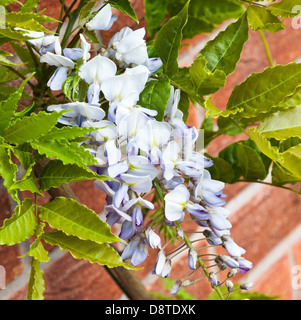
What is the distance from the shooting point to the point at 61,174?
218mm

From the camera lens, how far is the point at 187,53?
470mm

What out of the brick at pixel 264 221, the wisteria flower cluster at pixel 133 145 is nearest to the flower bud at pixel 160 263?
the wisteria flower cluster at pixel 133 145

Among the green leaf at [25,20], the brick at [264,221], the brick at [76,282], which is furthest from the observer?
the brick at [264,221]

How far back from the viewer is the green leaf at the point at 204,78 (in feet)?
0.74

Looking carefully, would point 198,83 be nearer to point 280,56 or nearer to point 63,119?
point 63,119

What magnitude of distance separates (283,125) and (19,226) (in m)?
0.14

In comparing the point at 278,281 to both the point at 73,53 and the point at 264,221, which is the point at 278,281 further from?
the point at 73,53

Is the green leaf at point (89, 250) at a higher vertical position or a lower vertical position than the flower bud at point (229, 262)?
higher

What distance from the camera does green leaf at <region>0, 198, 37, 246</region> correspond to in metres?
0.20

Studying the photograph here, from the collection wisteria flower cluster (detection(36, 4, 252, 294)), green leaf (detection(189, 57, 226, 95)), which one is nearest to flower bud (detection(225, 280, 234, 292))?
wisteria flower cluster (detection(36, 4, 252, 294))

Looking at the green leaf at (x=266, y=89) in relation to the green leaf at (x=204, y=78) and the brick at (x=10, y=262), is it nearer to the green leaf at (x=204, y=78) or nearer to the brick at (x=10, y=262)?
the green leaf at (x=204, y=78)

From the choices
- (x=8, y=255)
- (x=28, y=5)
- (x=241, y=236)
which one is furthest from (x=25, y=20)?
(x=241, y=236)

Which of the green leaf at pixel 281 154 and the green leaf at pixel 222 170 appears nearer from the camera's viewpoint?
the green leaf at pixel 281 154

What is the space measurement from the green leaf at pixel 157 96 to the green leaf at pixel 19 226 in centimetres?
8
